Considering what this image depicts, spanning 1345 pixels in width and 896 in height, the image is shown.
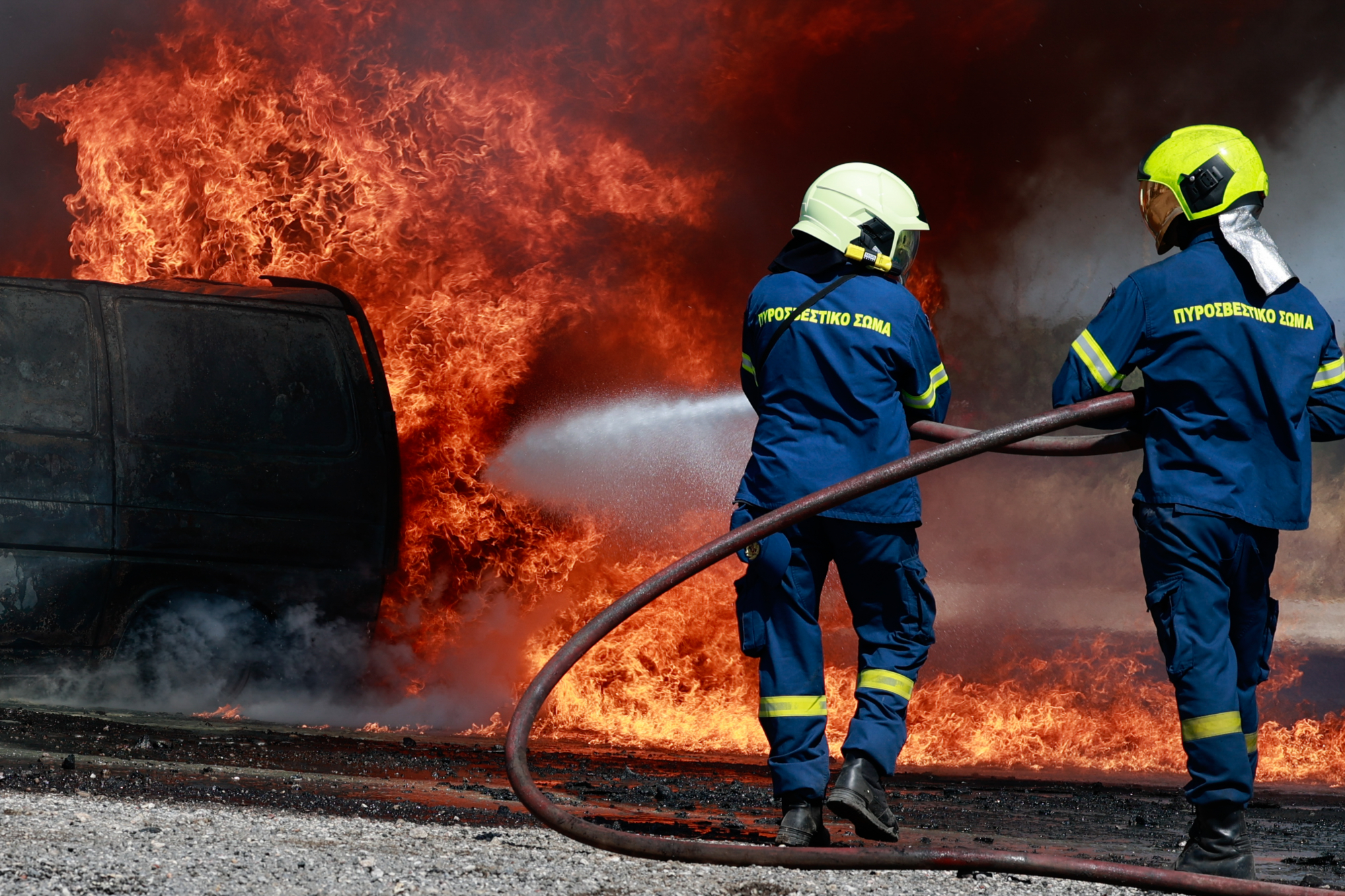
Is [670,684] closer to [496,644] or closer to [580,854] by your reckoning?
[496,644]

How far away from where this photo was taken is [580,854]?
3.02m

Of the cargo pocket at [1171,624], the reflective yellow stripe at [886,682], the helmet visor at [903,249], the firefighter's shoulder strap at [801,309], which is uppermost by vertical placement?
the helmet visor at [903,249]

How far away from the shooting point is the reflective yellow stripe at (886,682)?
11.5 feet

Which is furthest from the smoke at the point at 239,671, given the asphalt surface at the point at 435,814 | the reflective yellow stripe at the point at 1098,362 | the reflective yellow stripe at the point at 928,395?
the reflective yellow stripe at the point at 1098,362

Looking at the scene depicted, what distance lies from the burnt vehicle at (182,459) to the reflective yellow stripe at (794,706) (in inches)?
115

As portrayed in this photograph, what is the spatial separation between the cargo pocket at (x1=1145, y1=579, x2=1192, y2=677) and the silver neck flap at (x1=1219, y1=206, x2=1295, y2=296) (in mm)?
833

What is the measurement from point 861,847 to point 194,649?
352 cm

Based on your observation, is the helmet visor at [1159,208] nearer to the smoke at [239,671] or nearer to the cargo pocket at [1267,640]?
the cargo pocket at [1267,640]

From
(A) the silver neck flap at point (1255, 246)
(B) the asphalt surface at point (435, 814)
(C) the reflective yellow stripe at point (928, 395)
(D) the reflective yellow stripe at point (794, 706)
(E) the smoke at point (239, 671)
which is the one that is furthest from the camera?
(E) the smoke at point (239, 671)

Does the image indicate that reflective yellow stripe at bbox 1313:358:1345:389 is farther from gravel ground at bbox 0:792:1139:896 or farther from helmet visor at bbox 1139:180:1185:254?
gravel ground at bbox 0:792:1139:896

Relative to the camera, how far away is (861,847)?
3227mm

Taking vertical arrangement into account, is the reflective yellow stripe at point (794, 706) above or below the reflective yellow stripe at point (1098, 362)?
below

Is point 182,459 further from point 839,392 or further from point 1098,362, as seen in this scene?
point 1098,362

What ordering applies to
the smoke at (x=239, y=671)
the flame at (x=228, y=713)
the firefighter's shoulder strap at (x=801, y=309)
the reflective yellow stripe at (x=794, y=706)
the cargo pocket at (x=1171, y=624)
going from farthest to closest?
the flame at (x=228, y=713) → the smoke at (x=239, y=671) → the firefighter's shoulder strap at (x=801, y=309) → the reflective yellow stripe at (x=794, y=706) → the cargo pocket at (x=1171, y=624)
